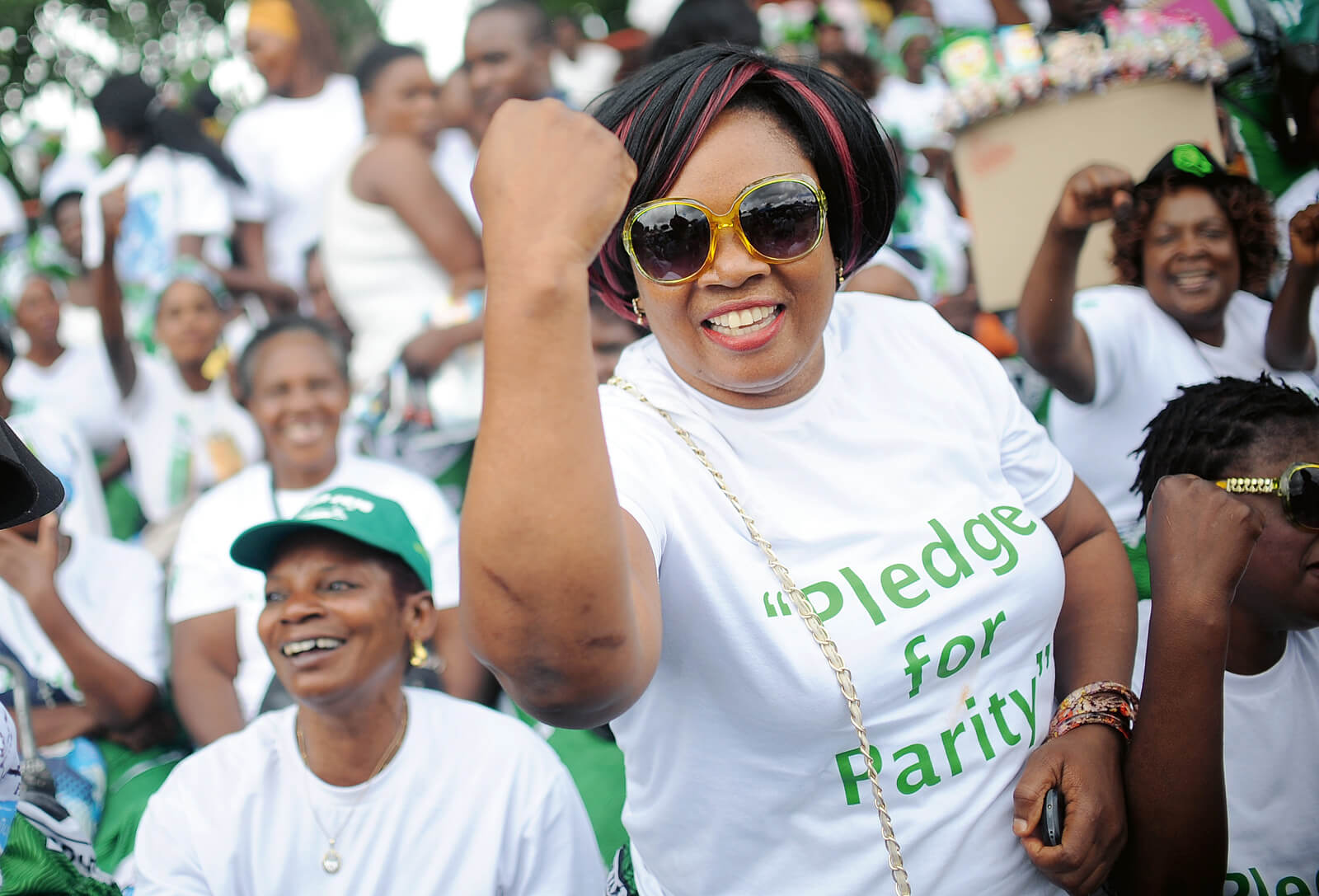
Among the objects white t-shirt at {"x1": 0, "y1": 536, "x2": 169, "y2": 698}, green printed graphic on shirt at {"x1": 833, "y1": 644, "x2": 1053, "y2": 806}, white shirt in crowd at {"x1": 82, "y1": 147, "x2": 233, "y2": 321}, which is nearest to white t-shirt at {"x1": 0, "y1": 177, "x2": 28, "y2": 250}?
white shirt in crowd at {"x1": 82, "y1": 147, "x2": 233, "y2": 321}

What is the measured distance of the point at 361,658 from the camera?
254 cm

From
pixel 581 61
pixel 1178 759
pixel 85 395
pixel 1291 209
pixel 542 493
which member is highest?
pixel 581 61

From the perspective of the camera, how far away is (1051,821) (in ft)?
5.36

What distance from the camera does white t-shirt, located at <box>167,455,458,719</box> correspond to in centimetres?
345

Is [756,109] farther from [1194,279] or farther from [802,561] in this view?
[1194,279]

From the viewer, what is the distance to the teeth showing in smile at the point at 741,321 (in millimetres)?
1633

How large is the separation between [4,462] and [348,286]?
270cm

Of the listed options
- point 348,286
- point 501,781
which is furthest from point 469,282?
point 501,781

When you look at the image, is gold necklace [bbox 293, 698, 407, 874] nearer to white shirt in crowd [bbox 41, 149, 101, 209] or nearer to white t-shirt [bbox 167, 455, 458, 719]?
white t-shirt [bbox 167, 455, 458, 719]

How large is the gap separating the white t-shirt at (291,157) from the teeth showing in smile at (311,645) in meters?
3.45

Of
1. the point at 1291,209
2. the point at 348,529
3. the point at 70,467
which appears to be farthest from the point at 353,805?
the point at 1291,209

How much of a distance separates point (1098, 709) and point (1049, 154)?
1.96 meters

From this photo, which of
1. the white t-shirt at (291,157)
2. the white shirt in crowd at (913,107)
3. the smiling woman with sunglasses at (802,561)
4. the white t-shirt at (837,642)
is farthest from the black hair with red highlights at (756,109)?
the white t-shirt at (291,157)

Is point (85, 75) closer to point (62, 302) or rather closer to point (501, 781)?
point (62, 302)
